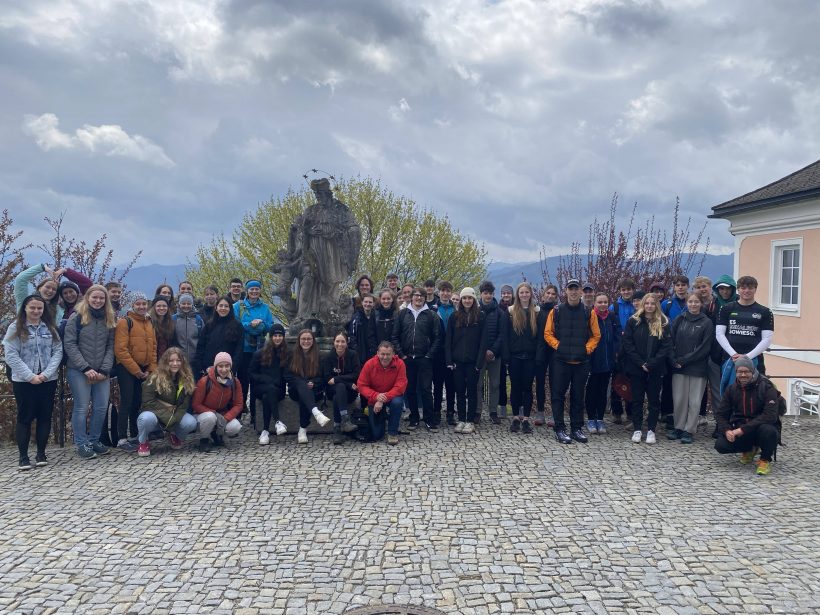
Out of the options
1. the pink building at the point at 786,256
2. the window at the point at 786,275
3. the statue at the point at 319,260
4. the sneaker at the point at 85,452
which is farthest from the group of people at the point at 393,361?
the window at the point at 786,275

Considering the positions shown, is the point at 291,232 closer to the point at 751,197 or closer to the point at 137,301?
the point at 137,301

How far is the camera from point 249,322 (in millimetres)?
8773

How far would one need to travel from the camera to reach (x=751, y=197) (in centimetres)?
1695

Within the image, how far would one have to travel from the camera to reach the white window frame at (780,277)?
49.2 ft

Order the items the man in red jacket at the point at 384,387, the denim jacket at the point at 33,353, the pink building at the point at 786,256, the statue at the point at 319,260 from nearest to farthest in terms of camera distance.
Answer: the denim jacket at the point at 33,353
the man in red jacket at the point at 384,387
the statue at the point at 319,260
the pink building at the point at 786,256

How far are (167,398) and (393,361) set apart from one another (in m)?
2.77

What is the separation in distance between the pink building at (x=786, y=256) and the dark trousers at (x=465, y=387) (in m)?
8.26

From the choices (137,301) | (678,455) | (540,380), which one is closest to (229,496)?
(137,301)

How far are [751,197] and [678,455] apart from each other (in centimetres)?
1196

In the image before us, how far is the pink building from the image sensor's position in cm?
1455

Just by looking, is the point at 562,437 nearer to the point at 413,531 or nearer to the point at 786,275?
the point at 413,531

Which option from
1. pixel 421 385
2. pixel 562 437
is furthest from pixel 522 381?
pixel 421 385

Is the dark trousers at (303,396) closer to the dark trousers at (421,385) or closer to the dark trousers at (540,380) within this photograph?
the dark trousers at (421,385)

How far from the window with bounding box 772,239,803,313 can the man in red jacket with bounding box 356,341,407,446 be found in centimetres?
1154
